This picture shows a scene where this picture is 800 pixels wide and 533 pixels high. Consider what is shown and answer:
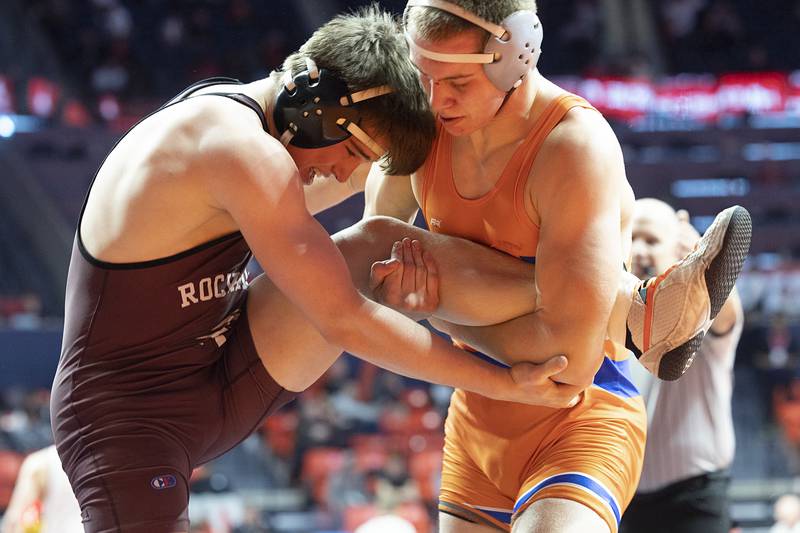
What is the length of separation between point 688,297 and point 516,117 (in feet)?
2.07

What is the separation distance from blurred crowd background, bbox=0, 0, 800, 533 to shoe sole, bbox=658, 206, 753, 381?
3628mm

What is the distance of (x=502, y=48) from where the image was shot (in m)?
2.58

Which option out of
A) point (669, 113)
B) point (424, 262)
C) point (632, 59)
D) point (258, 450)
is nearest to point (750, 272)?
point (669, 113)

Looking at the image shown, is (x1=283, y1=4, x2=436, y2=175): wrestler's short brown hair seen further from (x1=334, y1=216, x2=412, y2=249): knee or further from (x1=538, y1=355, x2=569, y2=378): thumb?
(x1=538, y1=355, x2=569, y2=378): thumb

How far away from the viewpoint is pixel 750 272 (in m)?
11.9

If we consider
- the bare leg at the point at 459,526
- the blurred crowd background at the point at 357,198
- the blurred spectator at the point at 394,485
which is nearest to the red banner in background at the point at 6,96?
the blurred crowd background at the point at 357,198

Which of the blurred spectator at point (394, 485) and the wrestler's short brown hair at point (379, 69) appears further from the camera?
the blurred spectator at point (394, 485)

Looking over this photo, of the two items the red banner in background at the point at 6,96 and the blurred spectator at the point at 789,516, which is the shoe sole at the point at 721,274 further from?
the red banner in background at the point at 6,96

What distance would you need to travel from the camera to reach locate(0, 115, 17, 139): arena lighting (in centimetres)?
1188

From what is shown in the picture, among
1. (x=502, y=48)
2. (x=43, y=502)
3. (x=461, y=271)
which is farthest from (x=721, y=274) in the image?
(x=43, y=502)

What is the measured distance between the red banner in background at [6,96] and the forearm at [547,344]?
1051 cm

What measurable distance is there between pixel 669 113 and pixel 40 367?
9.21 m

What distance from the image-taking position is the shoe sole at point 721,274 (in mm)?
2645

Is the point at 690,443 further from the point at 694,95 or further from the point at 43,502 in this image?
the point at 694,95
